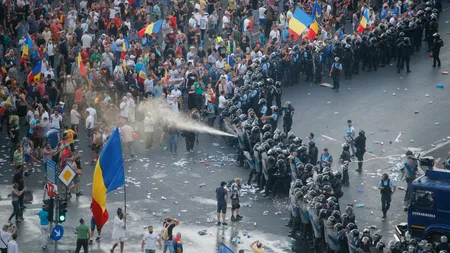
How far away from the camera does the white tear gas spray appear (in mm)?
43031

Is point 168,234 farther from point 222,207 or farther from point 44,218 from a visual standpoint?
point 44,218

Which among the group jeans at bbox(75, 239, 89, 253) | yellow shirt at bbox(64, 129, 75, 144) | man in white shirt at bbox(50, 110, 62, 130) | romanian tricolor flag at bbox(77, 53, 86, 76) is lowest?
jeans at bbox(75, 239, 89, 253)

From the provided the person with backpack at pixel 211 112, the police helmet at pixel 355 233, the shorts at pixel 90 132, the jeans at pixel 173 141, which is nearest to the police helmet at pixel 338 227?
the police helmet at pixel 355 233

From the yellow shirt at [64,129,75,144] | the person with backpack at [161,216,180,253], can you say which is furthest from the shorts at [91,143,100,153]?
the person with backpack at [161,216,180,253]

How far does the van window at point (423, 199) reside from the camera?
33031 millimetres

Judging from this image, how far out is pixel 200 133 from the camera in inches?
1743

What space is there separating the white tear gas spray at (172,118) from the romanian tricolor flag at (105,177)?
10.1 metres

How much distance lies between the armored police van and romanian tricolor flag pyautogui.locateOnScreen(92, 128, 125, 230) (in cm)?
861

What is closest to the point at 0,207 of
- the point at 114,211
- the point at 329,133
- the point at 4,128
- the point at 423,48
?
the point at 114,211

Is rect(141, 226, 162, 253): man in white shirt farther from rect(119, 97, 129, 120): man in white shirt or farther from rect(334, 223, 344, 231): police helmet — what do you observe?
rect(119, 97, 129, 120): man in white shirt

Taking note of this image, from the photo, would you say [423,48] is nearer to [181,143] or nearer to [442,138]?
[442,138]

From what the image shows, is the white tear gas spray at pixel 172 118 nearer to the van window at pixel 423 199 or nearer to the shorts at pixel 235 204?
the shorts at pixel 235 204

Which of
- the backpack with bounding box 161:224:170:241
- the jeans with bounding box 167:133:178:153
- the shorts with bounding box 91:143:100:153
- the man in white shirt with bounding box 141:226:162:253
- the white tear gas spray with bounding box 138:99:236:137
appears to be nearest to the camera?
the man in white shirt with bounding box 141:226:162:253

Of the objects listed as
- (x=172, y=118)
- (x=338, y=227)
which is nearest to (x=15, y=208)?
(x=172, y=118)
